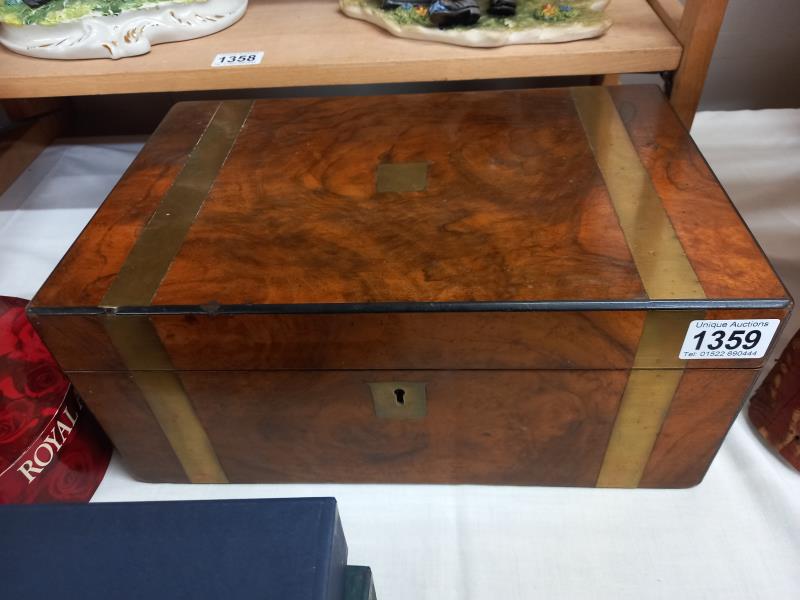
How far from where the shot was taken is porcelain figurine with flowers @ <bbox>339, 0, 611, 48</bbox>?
92cm

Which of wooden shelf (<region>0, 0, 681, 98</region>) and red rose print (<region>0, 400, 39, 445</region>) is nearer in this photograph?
red rose print (<region>0, 400, 39, 445</region>)

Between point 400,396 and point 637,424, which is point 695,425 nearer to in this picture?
point 637,424

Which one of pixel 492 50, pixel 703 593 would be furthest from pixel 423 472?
pixel 492 50

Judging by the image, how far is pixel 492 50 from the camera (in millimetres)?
921

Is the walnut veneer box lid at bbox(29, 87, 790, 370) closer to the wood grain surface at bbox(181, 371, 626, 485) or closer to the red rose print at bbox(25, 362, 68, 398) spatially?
the wood grain surface at bbox(181, 371, 626, 485)

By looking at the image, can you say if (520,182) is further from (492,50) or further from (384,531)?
(384,531)

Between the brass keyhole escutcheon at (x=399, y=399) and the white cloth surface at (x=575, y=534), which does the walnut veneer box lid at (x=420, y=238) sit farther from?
the white cloth surface at (x=575, y=534)

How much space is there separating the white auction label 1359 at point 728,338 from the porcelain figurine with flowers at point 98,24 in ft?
2.74

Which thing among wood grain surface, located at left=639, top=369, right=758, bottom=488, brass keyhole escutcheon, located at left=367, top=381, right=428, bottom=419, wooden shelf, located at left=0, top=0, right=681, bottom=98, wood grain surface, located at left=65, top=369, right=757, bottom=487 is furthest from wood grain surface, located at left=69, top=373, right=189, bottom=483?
wood grain surface, located at left=639, top=369, right=758, bottom=488

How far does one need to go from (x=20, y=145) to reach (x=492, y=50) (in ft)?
3.55

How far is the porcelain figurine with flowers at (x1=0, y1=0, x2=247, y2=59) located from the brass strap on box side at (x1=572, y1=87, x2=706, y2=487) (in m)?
0.62

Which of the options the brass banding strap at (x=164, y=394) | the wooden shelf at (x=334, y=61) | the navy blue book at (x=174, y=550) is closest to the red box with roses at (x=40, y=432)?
the brass banding strap at (x=164, y=394)

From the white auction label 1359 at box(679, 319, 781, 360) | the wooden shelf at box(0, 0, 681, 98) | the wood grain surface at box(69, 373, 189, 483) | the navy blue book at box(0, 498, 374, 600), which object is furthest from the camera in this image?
the wooden shelf at box(0, 0, 681, 98)

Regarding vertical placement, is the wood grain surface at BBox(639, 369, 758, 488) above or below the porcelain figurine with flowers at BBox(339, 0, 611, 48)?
below
